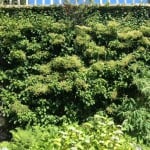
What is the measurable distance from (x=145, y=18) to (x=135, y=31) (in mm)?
804

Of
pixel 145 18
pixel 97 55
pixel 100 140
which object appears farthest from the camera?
pixel 145 18

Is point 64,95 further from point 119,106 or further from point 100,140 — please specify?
point 100,140

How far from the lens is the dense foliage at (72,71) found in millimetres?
10055

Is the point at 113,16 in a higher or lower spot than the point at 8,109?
higher

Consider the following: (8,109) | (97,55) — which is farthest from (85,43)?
(8,109)

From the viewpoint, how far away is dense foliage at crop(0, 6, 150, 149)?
10.1 metres

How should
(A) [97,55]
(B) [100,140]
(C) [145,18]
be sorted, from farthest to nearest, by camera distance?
(C) [145,18] → (A) [97,55] → (B) [100,140]


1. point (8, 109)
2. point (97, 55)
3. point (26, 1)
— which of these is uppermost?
point (26, 1)

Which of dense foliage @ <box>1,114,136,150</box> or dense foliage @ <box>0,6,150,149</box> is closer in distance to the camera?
dense foliage @ <box>1,114,136,150</box>

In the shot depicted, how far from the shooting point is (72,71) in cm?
1045

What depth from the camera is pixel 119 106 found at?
1015 centimetres

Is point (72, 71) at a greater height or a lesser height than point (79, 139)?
greater

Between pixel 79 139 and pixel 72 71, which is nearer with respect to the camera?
pixel 79 139

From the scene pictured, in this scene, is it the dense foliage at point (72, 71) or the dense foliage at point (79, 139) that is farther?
the dense foliage at point (72, 71)
